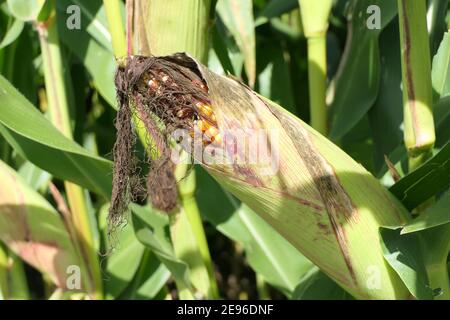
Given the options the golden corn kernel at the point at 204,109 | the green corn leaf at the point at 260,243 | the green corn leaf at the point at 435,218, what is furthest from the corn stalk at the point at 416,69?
the green corn leaf at the point at 260,243

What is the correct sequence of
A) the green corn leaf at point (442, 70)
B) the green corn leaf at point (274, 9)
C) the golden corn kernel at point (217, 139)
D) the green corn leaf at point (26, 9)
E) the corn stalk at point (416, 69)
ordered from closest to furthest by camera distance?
the golden corn kernel at point (217, 139), the corn stalk at point (416, 69), the green corn leaf at point (442, 70), the green corn leaf at point (26, 9), the green corn leaf at point (274, 9)

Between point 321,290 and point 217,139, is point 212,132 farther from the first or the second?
point 321,290

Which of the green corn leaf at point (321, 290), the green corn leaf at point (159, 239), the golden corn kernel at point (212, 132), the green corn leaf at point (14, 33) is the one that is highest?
the green corn leaf at point (14, 33)

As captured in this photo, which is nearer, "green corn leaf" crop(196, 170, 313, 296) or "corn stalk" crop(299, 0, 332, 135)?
"corn stalk" crop(299, 0, 332, 135)

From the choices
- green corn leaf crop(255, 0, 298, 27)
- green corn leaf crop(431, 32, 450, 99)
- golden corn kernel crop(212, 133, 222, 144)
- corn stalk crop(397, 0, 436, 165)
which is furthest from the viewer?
green corn leaf crop(255, 0, 298, 27)

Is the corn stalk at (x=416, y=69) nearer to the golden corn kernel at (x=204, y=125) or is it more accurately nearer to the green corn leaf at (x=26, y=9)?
the golden corn kernel at (x=204, y=125)

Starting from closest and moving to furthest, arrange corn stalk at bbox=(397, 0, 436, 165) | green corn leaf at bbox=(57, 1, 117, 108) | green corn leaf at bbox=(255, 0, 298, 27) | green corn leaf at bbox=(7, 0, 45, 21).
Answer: corn stalk at bbox=(397, 0, 436, 165)
green corn leaf at bbox=(7, 0, 45, 21)
green corn leaf at bbox=(57, 1, 117, 108)
green corn leaf at bbox=(255, 0, 298, 27)

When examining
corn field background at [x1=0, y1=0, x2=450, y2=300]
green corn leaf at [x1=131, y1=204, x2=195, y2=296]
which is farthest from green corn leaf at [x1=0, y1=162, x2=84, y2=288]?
green corn leaf at [x1=131, y1=204, x2=195, y2=296]

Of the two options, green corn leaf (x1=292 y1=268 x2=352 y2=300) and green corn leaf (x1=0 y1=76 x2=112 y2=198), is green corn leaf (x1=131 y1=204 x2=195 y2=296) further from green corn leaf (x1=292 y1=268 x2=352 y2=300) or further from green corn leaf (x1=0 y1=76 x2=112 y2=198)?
green corn leaf (x1=292 y1=268 x2=352 y2=300)

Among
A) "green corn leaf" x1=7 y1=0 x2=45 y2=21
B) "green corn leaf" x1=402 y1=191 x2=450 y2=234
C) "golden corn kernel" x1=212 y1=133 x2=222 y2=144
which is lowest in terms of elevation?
"green corn leaf" x1=402 y1=191 x2=450 y2=234
